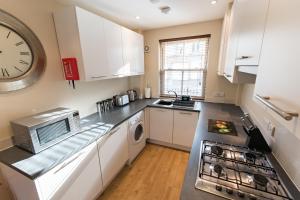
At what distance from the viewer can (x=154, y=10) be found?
1.95 meters

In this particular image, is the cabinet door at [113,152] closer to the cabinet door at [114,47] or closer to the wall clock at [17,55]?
the cabinet door at [114,47]

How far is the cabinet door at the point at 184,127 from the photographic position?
2.36m

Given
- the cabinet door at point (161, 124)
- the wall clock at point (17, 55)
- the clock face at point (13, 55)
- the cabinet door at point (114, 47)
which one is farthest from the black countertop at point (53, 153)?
the cabinet door at point (161, 124)

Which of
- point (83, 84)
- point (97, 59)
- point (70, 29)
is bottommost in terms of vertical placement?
point (83, 84)

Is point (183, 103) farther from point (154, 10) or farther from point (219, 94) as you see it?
point (154, 10)

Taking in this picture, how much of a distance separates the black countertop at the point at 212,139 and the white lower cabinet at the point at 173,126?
0.32 m

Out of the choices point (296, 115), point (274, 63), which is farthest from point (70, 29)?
point (296, 115)

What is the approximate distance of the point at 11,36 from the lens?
1259 mm

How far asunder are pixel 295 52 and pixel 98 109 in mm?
2288

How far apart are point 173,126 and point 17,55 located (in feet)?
7.45

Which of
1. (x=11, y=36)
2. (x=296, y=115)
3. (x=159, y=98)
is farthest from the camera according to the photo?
(x=159, y=98)

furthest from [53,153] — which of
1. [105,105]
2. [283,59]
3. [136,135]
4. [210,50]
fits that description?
[210,50]

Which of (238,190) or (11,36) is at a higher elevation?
(11,36)

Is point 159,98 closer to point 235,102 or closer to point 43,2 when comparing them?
point 235,102
